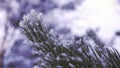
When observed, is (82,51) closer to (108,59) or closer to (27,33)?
(108,59)

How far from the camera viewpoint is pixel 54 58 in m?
11.2

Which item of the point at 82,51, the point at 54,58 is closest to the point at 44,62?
the point at 54,58

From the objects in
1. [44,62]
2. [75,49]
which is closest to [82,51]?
[75,49]

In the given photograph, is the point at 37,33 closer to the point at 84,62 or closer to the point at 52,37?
the point at 52,37

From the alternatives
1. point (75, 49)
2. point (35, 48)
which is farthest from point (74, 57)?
point (35, 48)

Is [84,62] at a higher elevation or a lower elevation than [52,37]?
lower

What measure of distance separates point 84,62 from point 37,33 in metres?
1.43

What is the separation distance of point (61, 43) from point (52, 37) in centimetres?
29

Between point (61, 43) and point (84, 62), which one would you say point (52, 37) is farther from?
point (84, 62)

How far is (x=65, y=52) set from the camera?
1134 centimetres

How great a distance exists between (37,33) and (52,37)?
0.40 metres

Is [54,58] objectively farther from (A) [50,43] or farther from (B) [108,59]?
(B) [108,59]

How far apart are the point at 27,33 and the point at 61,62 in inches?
48.1

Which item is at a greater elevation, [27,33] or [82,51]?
[27,33]
